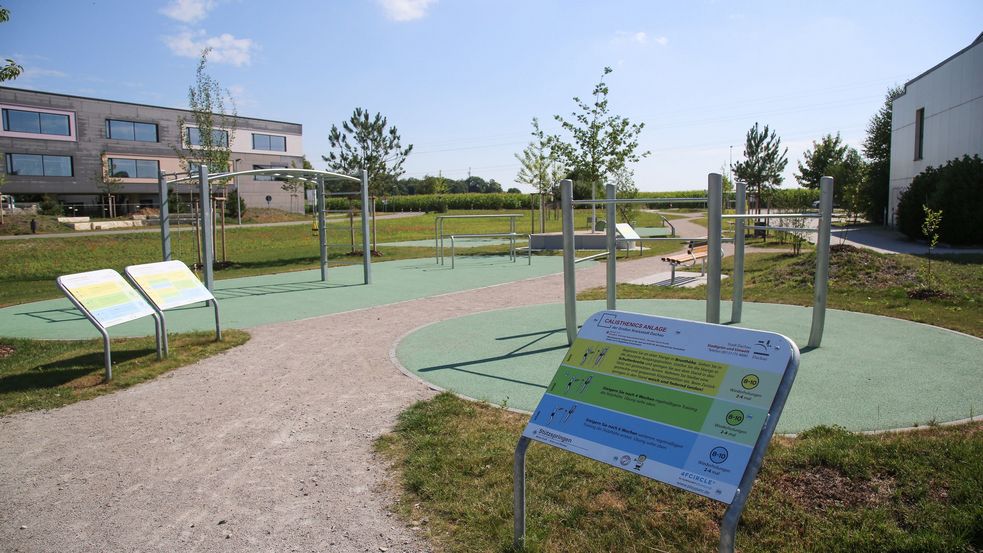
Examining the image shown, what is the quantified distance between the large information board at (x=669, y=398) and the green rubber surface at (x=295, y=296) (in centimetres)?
701

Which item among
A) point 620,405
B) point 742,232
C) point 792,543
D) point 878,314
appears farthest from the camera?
point 878,314

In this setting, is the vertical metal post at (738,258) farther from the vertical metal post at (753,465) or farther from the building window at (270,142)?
the building window at (270,142)

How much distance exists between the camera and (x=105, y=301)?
625 centimetres

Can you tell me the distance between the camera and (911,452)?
367cm

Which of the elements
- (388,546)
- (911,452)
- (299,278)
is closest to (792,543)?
(911,452)

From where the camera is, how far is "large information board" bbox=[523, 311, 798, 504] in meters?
2.18

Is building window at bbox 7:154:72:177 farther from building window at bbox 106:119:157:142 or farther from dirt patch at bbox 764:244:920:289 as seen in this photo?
dirt patch at bbox 764:244:920:289

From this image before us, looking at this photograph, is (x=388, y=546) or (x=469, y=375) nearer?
(x=388, y=546)

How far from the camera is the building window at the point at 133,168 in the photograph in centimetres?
4362

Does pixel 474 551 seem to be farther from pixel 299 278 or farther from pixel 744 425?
A: pixel 299 278

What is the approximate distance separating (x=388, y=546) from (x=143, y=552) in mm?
1142

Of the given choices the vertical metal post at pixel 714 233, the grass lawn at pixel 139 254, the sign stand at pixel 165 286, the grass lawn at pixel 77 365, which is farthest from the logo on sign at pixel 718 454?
the grass lawn at pixel 139 254

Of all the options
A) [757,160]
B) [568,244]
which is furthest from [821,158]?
[568,244]

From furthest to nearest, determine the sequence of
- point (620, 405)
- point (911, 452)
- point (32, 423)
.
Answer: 1. point (32, 423)
2. point (911, 452)
3. point (620, 405)
